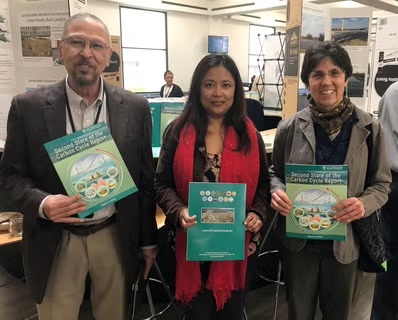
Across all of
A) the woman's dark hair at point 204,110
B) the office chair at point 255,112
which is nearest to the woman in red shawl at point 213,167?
the woman's dark hair at point 204,110

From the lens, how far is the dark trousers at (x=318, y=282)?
1.57m

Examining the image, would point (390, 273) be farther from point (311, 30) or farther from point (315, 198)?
point (311, 30)

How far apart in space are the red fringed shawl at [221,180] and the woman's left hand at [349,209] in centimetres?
35

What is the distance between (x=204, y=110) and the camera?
1617mm

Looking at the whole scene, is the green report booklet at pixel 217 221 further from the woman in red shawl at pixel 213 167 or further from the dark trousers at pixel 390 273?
the dark trousers at pixel 390 273

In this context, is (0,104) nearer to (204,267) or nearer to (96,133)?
(96,133)

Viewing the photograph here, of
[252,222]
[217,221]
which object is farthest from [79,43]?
[252,222]

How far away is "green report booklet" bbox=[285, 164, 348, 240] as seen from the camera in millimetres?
1455

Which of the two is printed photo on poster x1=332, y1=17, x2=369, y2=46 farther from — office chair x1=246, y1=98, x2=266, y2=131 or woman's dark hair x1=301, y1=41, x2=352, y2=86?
woman's dark hair x1=301, y1=41, x2=352, y2=86

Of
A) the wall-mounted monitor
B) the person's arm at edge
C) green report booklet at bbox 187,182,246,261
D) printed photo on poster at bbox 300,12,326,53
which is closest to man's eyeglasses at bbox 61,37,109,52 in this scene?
the person's arm at edge

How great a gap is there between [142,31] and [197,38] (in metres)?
2.02

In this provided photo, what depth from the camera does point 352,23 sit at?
306 cm

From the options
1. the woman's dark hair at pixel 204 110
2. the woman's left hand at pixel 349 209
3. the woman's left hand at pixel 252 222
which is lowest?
the woman's left hand at pixel 252 222

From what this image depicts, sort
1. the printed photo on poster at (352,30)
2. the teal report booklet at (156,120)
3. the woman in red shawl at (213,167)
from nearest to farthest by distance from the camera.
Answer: the woman in red shawl at (213,167) < the teal report booklet at (156,120) < the printed photo on poster at (352,30)
